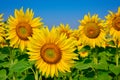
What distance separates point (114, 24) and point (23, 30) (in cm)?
348

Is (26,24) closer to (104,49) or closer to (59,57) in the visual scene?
(59,57)

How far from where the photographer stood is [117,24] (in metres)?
10.4

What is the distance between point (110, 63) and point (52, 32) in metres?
3.93

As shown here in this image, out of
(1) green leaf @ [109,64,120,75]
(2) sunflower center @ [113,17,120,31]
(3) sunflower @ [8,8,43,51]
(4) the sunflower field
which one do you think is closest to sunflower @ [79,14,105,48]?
(4) the sunflower field

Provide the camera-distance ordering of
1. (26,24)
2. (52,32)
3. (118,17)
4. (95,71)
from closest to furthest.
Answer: (52,32), (26,24), (95,71), (118,17)

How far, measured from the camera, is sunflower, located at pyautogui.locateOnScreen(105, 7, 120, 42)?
34.0 ft

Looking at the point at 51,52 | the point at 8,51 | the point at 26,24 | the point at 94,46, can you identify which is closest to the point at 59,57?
the point at 51,52

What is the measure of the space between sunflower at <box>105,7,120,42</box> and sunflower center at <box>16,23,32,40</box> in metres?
3.13

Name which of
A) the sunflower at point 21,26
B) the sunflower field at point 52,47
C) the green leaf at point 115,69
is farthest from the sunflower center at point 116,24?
the sunflower at point 21,26

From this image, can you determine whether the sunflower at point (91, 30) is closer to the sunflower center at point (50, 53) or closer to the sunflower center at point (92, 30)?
the sunflower center at point (92, 30)

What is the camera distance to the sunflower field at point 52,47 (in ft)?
22.2

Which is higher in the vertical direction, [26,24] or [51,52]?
[26,24]

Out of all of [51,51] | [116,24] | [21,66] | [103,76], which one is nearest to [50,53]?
[51,51]

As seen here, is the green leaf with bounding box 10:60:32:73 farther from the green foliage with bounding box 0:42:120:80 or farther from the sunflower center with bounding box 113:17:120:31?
the sunflower center with bounding box 113:17:120:31
